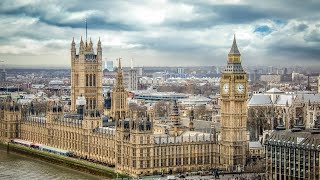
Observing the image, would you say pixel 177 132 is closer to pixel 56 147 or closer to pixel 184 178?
pixel 184 178

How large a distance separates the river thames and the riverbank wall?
83cm

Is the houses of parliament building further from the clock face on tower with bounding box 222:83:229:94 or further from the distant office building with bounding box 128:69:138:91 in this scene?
the distant office building with bounding box 128:69:138:91

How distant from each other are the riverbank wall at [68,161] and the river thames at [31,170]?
830 millimetres

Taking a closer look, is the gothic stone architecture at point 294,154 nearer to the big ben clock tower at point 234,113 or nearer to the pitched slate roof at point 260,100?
the big ben clock tower at point 234,113

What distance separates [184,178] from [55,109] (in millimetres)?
29829

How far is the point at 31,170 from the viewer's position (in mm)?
67500

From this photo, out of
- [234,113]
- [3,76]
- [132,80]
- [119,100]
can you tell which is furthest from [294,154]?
[132,80]

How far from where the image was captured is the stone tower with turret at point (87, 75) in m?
93.2

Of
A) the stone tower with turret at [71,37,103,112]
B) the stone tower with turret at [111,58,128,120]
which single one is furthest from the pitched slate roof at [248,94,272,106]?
the stone tower with turret at [111,58,128,120]

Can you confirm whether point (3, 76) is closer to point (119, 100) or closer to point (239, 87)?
point (119, 100)

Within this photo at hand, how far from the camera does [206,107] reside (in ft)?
372

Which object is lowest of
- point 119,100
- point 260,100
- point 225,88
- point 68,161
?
point 68,161

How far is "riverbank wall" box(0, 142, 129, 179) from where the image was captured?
6379cm

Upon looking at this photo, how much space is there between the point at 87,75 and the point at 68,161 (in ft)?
76.9
